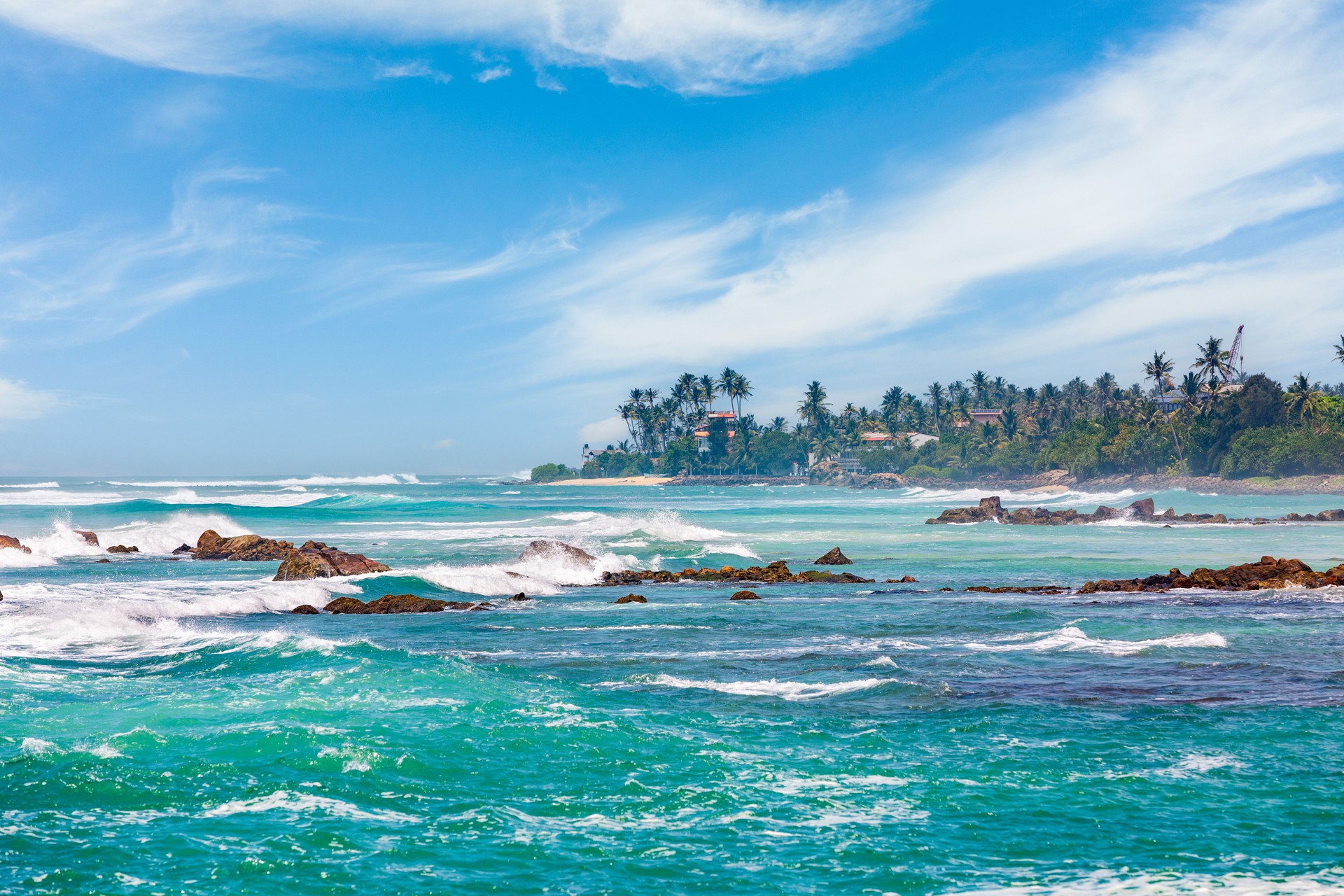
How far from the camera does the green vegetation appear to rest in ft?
352

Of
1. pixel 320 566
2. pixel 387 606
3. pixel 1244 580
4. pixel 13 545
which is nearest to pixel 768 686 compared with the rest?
pixel 387 606

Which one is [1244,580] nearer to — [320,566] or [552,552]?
[552,552]

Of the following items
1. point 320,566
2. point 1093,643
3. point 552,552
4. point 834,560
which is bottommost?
point 834,560

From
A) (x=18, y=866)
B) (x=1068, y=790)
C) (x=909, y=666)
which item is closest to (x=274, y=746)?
(x=18, y=866)

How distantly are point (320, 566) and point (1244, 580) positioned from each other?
26305 mm

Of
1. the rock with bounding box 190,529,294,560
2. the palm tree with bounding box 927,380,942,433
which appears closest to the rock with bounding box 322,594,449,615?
the rock with bounding box 190,529,294,560

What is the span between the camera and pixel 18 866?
7.24 metres

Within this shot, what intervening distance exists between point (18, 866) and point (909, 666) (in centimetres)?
1141

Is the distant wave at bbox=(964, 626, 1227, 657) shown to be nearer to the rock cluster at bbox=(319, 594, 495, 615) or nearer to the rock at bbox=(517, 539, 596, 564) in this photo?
the rock cluster at bbox=(319, 594, 495, 615)

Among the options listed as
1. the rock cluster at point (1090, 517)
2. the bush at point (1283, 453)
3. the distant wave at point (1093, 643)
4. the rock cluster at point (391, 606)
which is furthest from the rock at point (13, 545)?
the bush at point (1283, 453)

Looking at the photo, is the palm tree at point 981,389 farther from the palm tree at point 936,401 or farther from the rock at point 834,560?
the rock at point 834,560

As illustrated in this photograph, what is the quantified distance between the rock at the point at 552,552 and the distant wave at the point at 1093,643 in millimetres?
19093

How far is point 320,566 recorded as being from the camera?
28.8 m

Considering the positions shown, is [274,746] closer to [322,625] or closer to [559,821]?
[559,821]
